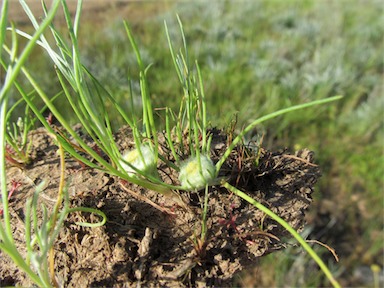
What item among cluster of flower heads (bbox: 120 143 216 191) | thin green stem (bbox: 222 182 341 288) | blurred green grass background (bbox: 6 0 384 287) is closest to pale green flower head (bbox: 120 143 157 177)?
cluster of flower heads (bbox: 120 143 216 191)

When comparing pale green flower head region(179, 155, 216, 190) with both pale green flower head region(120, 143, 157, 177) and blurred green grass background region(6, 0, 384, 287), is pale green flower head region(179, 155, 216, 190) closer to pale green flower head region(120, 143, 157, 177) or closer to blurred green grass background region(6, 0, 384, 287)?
pale green flower head region(120, 143, 157, 177)

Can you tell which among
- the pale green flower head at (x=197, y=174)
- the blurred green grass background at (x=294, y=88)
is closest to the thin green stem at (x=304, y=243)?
the pale green flower head at (x=197, y=174)

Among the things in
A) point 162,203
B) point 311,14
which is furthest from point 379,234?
point 311,14

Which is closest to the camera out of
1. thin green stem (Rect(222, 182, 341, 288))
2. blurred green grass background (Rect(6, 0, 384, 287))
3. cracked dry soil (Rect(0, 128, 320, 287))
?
thin green stem (Rect(222, 182, 341, 288))

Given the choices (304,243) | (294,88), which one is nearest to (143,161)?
(304,243)

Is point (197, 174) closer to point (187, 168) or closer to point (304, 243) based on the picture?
point (187, 168)

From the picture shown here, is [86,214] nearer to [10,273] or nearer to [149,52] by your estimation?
[10,273]
